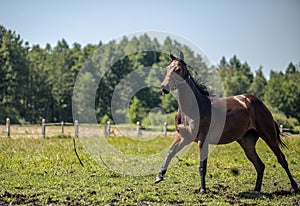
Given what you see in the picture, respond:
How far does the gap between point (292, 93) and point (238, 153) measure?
5090 centimetres

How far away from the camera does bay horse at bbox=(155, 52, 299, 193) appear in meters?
8.34

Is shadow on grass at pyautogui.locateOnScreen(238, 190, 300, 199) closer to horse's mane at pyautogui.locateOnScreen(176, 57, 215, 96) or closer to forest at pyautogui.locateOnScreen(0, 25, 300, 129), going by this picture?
horse's mane at pyautogui.locateOnScreen(176, 57, 215, 96)

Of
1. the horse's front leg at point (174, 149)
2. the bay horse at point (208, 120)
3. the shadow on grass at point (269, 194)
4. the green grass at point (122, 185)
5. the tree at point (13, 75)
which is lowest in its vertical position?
the shadow on grass at point (269, 194)

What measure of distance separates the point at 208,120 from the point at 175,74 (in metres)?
1.22

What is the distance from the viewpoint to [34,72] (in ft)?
201

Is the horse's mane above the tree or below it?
below

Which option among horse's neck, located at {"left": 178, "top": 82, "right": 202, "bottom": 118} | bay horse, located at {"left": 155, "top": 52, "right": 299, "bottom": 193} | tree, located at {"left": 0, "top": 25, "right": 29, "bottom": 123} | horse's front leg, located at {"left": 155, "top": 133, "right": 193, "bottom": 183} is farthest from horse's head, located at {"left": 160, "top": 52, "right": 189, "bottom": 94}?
tree, located at {"left": 0, "top": 25, "right": 29, "bottom": 123}

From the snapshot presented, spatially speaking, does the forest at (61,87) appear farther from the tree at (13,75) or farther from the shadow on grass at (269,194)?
the shadow on grass at (269,194)

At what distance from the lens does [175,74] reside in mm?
8102

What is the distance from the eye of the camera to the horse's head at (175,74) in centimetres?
784

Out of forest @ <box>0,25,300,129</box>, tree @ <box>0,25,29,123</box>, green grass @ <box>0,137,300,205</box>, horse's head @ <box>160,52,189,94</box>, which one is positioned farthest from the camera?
tree @ <box>0,25,29,123</box>

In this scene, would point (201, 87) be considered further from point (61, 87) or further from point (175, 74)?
point (61, 87)

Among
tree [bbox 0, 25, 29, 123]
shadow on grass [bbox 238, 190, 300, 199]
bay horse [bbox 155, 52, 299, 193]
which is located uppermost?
tree [bbox 0, 25, 29, 123]

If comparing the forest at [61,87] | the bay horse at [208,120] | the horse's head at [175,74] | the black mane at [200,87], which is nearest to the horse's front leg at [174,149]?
the bay horse at [208,120]
